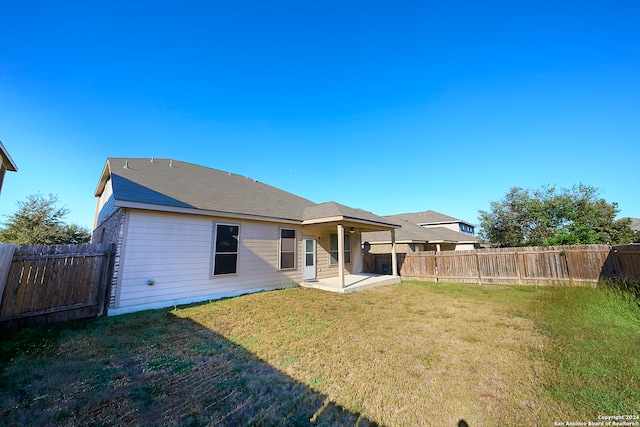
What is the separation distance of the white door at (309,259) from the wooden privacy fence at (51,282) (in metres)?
6.42

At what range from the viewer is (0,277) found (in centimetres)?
447

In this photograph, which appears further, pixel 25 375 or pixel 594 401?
pixel 25 375

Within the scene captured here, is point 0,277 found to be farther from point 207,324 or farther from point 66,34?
point 66,34

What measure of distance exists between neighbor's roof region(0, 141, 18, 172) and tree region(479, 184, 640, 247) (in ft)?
95.5

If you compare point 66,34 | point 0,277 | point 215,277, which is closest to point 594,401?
point 215,277

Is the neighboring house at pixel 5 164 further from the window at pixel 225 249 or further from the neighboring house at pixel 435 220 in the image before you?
the neighboring house at pixel 435 220

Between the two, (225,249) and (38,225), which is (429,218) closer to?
(225,249)

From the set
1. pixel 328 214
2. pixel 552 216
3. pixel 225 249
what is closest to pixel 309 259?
pixel 328 214

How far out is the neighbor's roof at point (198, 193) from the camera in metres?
6.78

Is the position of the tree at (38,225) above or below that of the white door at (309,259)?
above

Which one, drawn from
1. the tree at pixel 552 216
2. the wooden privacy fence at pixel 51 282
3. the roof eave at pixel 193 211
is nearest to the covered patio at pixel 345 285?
the roof eave at pixel 193 211

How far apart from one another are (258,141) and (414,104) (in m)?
9.37

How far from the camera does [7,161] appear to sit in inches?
→ 251

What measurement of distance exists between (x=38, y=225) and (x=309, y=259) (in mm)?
18187
